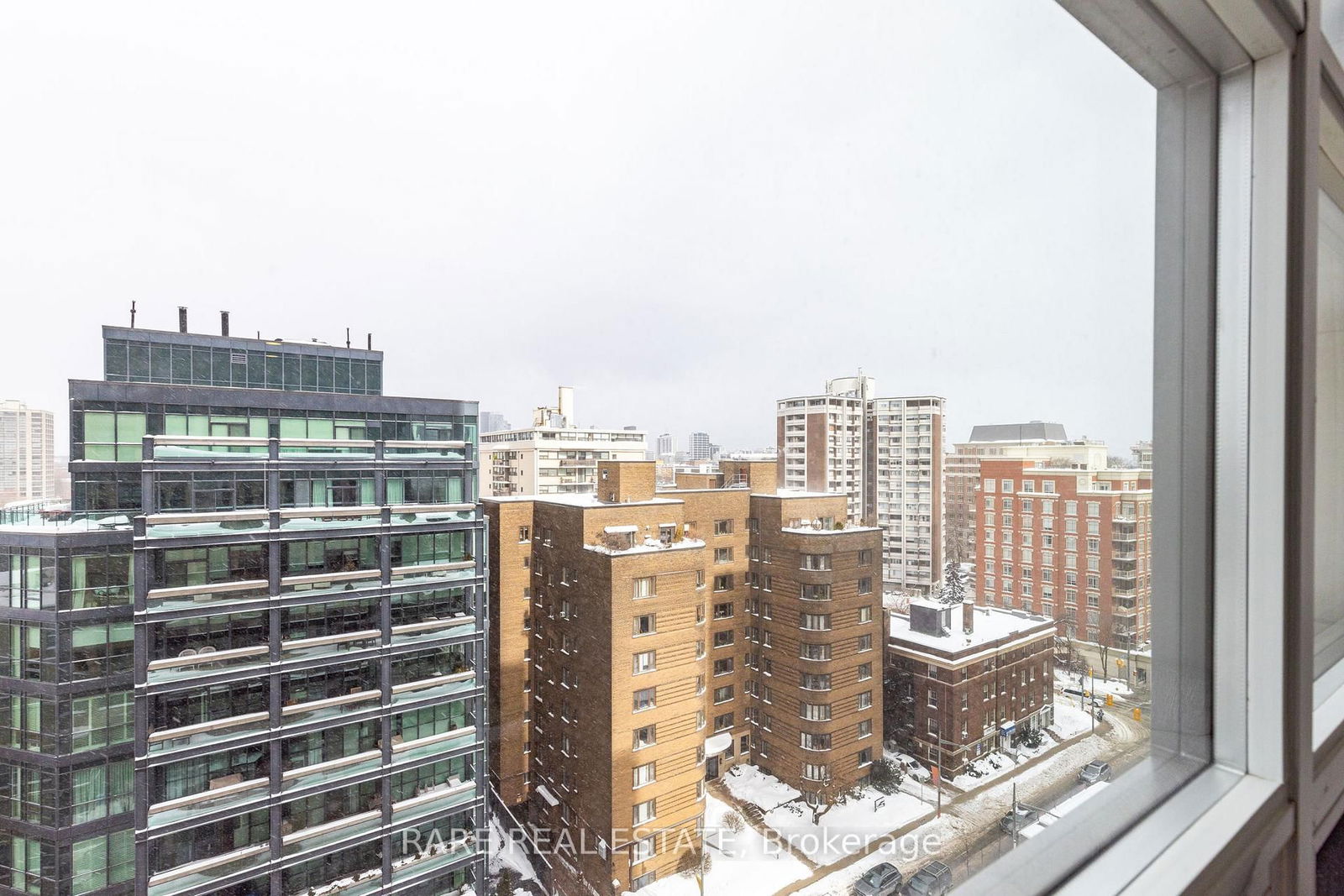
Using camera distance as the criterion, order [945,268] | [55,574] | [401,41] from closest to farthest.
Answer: [55,574]
[401,41]
[945,268]

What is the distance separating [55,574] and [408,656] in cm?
60

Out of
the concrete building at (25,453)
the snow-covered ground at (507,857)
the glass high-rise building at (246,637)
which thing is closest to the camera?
the concrete building at (25,453)

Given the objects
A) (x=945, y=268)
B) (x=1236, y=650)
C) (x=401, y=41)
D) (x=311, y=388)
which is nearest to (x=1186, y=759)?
(x=1236, y=650)

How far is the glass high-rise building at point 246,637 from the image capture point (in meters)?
0.74

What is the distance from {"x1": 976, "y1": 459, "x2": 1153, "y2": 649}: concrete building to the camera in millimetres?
967

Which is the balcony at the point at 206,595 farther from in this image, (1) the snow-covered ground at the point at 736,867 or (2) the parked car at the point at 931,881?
(2) the parked car at the point at 931,881

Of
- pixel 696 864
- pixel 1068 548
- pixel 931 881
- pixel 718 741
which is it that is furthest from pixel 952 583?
pixel 696 864

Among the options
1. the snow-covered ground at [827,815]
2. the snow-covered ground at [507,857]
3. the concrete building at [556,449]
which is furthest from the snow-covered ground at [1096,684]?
the snow-covered ground at [507,857]

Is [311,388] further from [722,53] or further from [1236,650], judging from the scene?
[1236,650]

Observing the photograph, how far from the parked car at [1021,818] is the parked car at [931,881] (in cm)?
15

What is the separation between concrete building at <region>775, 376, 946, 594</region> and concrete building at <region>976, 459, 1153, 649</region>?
0.30 ft

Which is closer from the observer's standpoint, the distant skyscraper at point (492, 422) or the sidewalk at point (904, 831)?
the sidewalk at point (904, 831)

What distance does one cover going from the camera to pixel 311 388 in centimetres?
90

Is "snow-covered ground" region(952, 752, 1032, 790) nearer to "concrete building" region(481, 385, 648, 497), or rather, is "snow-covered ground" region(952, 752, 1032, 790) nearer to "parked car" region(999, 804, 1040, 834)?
"parked car" region(999, 804, 1040, 834)
